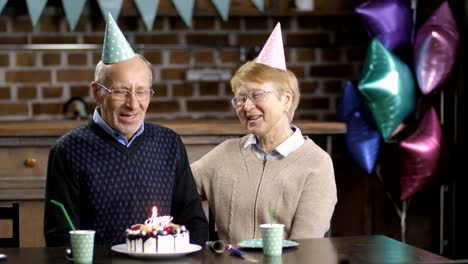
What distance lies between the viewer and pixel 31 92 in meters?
4.32

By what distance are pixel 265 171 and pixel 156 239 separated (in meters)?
0.74

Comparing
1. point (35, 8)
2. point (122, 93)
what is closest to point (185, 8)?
point (35, 8)

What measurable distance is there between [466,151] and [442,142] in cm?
18

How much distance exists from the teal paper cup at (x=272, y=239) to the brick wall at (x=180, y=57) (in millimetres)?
2190

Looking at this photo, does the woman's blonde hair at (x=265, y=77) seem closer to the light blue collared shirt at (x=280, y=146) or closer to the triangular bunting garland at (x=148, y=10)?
the light blue collared shirt at (x=280, y=146)

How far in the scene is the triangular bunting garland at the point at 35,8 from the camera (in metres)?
4.15

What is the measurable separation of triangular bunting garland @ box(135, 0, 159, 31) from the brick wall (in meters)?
0.14

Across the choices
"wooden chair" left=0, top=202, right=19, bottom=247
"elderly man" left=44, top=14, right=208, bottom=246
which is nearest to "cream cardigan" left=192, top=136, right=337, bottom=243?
"elderly man" left=44, top=14, right=208, bottom=246

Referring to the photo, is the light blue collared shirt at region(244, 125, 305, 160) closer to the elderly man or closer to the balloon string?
the elderly man

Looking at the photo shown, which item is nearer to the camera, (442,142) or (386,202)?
(442,142)

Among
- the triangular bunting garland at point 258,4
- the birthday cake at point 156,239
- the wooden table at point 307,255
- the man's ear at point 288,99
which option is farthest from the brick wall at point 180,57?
the birthday cake at point 156,239

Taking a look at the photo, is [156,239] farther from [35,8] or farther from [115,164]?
[35,8]

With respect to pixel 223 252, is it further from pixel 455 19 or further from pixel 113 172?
pixel 455 19

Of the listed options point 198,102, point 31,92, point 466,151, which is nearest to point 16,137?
point 31,92
